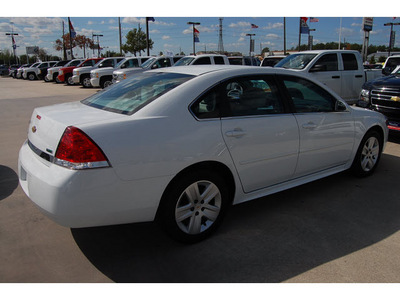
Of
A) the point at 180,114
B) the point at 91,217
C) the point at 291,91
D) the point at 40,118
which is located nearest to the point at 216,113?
the point at 180,114

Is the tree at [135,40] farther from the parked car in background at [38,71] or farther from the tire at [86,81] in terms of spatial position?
the tire at [86,81]

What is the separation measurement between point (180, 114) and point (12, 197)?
2.56 m

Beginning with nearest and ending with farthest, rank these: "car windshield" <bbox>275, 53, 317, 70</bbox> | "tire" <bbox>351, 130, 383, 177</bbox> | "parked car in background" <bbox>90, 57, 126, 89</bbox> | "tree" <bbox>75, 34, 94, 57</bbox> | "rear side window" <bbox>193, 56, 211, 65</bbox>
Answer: "tire" <bbox>351, 130, 383, 177</bbox> → "car windshield" <bbox>275, 53, 317, 70</bbox> → "rear side window" <bbox>193, 56, 211, 65</bbox> → "parked car in background" <bbox>90, 57, 126, 89</bbox> → "tree" <bbox>75, 34, 94, 57</bbox>

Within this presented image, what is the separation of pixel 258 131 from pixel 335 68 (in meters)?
7.99

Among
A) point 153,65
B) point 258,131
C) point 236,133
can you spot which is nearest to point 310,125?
point 258,131

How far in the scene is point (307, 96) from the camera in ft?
13.0

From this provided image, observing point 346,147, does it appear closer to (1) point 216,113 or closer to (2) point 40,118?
(1) point 216,113

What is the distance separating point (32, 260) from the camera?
280cm

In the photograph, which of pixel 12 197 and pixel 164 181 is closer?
pixel 164 181

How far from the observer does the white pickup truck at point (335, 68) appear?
9.80 meters

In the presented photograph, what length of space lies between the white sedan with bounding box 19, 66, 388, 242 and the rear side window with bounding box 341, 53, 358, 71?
6.94 metres

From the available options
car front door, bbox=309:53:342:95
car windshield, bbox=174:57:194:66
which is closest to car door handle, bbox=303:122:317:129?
car front door, bbox=309:53:342:95

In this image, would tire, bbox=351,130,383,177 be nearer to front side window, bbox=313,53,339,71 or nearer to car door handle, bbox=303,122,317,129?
car door handle, bbox=303,122,317,129

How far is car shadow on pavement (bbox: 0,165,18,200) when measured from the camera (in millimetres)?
4191
